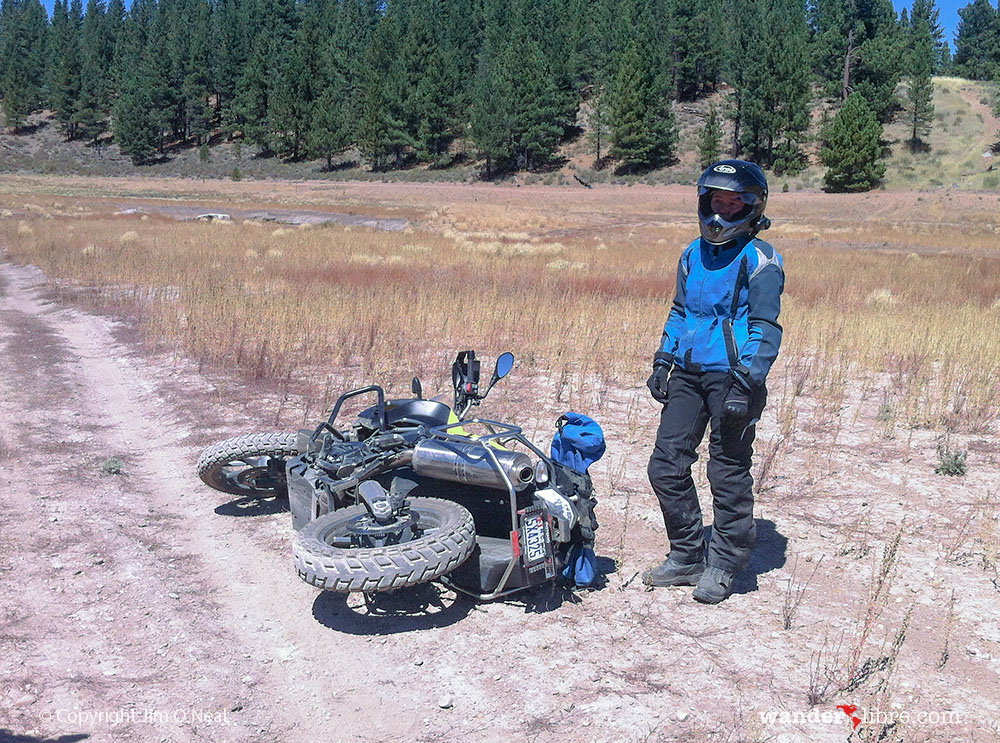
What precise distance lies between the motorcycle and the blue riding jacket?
731mm

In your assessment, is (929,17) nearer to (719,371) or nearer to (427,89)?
(427,89)

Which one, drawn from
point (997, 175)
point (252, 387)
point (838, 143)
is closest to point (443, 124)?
point (838, 143)

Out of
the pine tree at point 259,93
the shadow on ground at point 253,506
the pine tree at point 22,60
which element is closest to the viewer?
the shadow on ground at point 253,506

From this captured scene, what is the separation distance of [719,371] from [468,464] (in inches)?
53.0

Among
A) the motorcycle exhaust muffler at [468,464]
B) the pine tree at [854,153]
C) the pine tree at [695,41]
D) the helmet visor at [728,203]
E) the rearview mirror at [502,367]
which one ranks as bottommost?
the motorcycle exhaust muffler at [468,464]

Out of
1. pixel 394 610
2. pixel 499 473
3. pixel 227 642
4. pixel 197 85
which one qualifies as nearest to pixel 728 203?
pixel 499 473

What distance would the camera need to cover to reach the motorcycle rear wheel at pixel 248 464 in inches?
214

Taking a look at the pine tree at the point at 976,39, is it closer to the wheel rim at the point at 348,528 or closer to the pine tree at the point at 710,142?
the pine tree at the point at 710,142

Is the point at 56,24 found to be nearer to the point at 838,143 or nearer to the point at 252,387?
the point at 838,143

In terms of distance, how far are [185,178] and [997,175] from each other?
2809 inches

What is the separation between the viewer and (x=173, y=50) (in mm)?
104438

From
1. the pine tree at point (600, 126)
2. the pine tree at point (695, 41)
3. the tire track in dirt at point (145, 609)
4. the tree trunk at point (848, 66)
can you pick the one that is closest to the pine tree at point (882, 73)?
the tree trunk at point (848, 66)

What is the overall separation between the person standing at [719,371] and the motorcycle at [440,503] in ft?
1.50

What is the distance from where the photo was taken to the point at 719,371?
Result: 425cm
